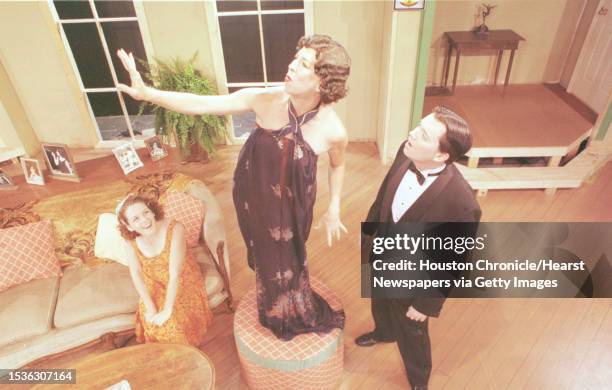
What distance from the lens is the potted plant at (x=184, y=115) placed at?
4.38 m

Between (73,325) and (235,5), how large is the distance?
8.67m

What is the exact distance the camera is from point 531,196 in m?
4.19

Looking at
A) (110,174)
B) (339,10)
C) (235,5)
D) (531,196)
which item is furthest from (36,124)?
(235,5)

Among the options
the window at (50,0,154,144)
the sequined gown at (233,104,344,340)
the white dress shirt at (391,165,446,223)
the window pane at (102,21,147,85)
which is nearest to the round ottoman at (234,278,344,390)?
the sequined gown at (233,104,344,340)

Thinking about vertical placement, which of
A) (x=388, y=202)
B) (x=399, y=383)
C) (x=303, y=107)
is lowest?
(x=399, y=383)

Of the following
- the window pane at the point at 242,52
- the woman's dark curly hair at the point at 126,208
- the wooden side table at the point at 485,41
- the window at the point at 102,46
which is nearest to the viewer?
the woman's dark curly hair at the point at 126,208

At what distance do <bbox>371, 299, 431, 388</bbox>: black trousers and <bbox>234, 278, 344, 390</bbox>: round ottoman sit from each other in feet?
1.10

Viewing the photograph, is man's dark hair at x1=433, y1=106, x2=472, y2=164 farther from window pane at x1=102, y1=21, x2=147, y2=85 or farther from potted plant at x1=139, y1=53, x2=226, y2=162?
window pane at x1=102, y1=21, x2=147, y2=85

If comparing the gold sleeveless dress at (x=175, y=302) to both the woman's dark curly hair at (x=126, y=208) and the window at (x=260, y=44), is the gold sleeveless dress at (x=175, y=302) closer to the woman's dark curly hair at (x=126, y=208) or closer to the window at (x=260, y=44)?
the woman's dark curly hair at (x=126, y=208)

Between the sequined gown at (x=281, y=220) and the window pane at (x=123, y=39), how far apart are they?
5.94 m

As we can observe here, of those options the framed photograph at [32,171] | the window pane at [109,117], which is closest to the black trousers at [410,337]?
the framed photograph at [32,171]

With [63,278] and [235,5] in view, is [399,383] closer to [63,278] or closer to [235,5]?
[63,278]

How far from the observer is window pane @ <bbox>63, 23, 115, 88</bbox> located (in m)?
8.17

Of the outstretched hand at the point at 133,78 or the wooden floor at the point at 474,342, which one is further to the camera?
the wooden floor at the point at 474,342
